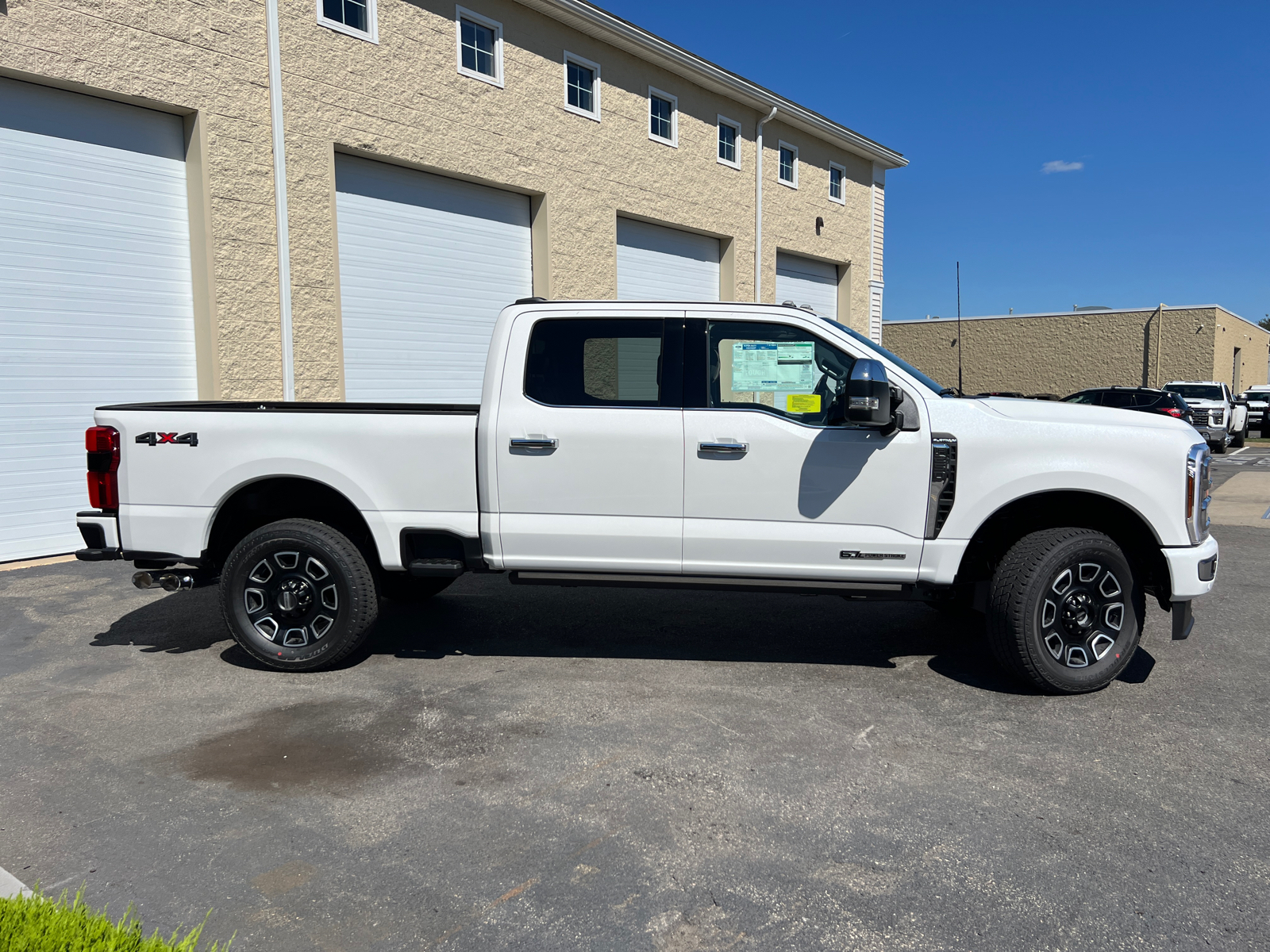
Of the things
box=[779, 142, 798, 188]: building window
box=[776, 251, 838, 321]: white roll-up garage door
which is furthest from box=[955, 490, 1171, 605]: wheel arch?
box=[779, 142, 798, 188]: building window

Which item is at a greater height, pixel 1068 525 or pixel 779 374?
pixel 779 374

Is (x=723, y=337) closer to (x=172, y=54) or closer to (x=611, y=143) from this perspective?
(x=172, y=54)

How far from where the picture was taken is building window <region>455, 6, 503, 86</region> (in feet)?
41.1

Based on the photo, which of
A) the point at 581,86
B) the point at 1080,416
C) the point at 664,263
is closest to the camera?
the point at 1080,416

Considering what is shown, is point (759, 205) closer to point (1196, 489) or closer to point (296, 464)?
point (1196, 489)

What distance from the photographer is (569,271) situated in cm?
1401

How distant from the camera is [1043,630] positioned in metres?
4.72

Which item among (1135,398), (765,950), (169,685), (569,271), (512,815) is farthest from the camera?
(1135,398)

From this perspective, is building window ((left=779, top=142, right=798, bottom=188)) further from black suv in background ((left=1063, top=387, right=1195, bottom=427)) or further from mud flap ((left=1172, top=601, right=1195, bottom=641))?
mud flap ((left=1172, top=601, right=1195, bottom=641))

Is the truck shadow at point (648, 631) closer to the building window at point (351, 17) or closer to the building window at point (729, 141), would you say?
the building window at point (351, 17)

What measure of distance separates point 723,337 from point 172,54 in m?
7.85

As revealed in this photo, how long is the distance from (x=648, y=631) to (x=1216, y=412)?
80.7 feet

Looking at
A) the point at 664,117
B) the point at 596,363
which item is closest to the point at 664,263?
the point at 664,117

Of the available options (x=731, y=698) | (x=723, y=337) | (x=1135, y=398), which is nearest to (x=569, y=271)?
(x=723, y=337)
